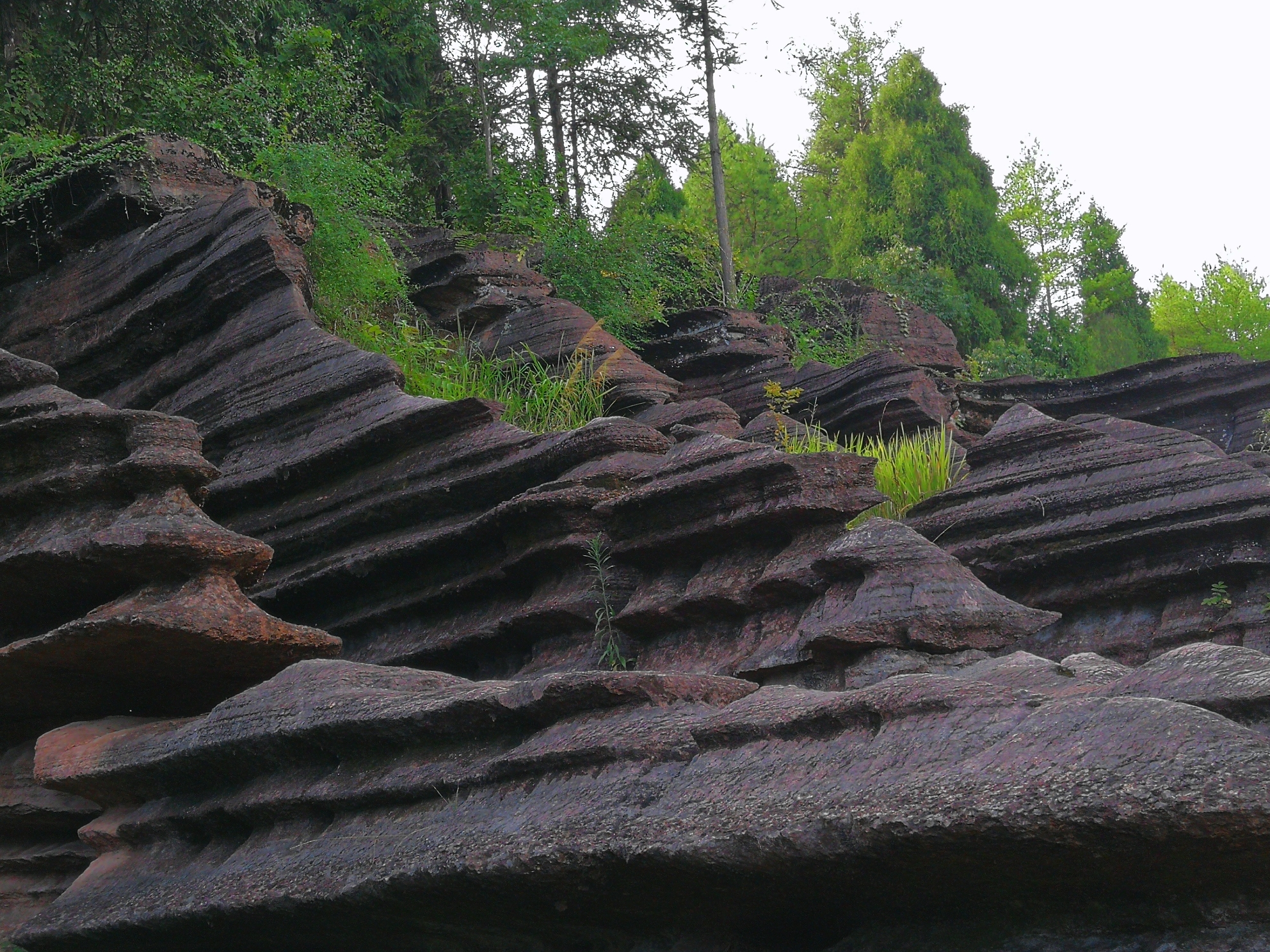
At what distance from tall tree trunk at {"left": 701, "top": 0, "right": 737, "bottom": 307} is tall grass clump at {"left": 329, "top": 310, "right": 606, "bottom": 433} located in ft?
23.0

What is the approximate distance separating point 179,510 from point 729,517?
282 cm

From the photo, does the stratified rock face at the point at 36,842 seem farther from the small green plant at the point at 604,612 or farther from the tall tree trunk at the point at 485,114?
the tall tree trunk at the point at 485,114

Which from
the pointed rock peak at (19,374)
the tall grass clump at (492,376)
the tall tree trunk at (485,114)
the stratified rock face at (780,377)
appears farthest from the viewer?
the tall tree trunk at (485,114)

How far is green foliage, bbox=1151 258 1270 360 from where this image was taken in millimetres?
29219

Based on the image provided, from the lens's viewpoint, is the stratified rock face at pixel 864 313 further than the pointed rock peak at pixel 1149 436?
Yes

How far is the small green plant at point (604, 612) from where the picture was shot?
19.7 feet

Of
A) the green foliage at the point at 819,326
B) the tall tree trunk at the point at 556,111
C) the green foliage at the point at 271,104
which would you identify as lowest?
the green foliage at the point at 819,326

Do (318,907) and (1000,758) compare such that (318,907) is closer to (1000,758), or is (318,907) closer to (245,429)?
(1000,758)

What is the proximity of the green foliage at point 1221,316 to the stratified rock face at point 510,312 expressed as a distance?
21858mm

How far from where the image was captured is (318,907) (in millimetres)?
4039

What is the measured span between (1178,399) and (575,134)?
41.7 feet

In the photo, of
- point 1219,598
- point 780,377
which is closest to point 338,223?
point 780,377

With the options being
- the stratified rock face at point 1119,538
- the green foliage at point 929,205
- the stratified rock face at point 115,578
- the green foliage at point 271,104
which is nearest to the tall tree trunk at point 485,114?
the green foliage at point 271,104

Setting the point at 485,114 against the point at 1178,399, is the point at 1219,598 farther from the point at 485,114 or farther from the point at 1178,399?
the point at 485,114
